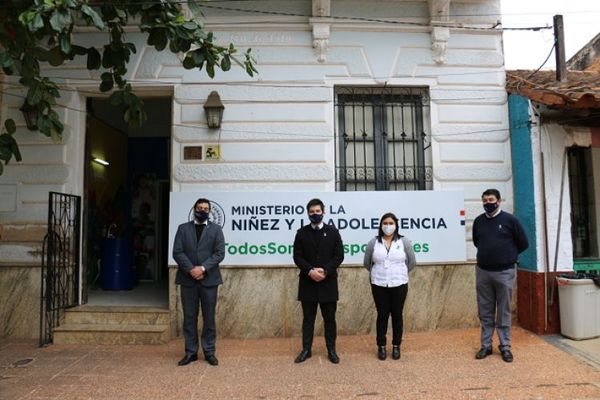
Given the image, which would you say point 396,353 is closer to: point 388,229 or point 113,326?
point 388,229

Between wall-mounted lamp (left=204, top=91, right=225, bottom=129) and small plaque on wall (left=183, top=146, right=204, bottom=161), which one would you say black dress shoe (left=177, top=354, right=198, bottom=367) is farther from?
wall-mounted lamp (left=204, top=91, right=225, bottom=129)

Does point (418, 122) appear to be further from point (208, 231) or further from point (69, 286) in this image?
point (69, 286)

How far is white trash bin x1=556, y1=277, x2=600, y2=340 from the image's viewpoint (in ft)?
19.1

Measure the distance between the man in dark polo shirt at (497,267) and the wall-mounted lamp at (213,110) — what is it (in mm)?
3691

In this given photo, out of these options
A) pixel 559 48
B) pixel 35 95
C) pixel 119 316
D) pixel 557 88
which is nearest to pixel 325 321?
pixel 119 316

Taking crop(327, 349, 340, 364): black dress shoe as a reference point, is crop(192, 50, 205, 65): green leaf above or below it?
above

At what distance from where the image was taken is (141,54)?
21.9ft

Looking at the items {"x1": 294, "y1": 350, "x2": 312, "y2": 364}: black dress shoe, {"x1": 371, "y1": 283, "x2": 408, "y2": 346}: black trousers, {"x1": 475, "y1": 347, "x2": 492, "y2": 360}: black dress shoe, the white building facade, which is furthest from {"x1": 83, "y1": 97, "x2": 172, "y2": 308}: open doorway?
{"x1": 475, "y1": 347, "x2": 492, "y2": 360}: black dress shoe

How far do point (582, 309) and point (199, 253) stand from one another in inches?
191

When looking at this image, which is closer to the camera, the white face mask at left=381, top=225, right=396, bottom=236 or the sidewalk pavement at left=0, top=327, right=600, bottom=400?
the sidewalk pavement at left=0, top=327, right=600, bottom=400

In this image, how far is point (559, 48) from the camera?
680cm

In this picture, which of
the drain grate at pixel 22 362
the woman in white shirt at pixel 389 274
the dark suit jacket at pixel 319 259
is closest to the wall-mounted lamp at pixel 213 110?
the dark suit jacket at pixel 319 259

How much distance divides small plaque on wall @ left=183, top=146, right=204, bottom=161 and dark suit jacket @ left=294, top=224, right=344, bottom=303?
7.09 ft

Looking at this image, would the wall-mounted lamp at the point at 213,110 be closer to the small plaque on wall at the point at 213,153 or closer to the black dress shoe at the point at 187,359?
the small plaque on wall at the point at 213,153
